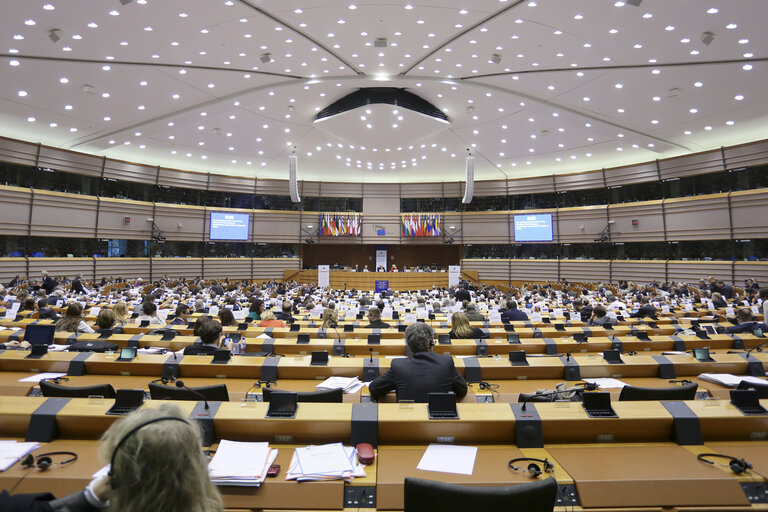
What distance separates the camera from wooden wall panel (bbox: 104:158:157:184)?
20794 mm

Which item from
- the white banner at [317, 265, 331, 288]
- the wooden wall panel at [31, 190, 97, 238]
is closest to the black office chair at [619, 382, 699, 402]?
the white banner at [317, 265, 331, 288]

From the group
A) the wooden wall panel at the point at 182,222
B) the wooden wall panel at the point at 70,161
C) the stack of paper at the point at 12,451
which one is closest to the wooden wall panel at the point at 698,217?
the stack of paper at the point at 12,451

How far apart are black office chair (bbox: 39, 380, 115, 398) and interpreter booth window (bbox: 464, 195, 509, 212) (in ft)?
86.1

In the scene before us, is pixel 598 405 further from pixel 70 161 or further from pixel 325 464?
pixel 70 161

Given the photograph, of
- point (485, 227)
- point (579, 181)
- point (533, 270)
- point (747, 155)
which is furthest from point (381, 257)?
point (747, 155)

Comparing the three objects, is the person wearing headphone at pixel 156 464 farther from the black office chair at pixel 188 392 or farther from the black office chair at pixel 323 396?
the black office chair at pixel 188 392

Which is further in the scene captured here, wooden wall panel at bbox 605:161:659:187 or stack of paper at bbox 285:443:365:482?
wooden wall panel at bbox 605:161:659:187

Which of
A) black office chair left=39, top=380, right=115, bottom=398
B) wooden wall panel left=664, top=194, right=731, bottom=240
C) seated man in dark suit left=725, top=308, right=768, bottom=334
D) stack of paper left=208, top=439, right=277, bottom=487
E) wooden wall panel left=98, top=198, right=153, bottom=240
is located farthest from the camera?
wooden wall panel left=98, top=198, right=153, bottom=240

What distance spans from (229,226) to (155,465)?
25543mm

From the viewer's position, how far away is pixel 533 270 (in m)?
25.0

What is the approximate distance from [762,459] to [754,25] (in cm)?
1144

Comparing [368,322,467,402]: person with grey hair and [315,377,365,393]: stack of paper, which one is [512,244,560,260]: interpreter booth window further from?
[368,322,467,402]: person with grey hair

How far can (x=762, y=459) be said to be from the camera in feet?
7.58

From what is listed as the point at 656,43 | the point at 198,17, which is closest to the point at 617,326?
the point at 656,43
